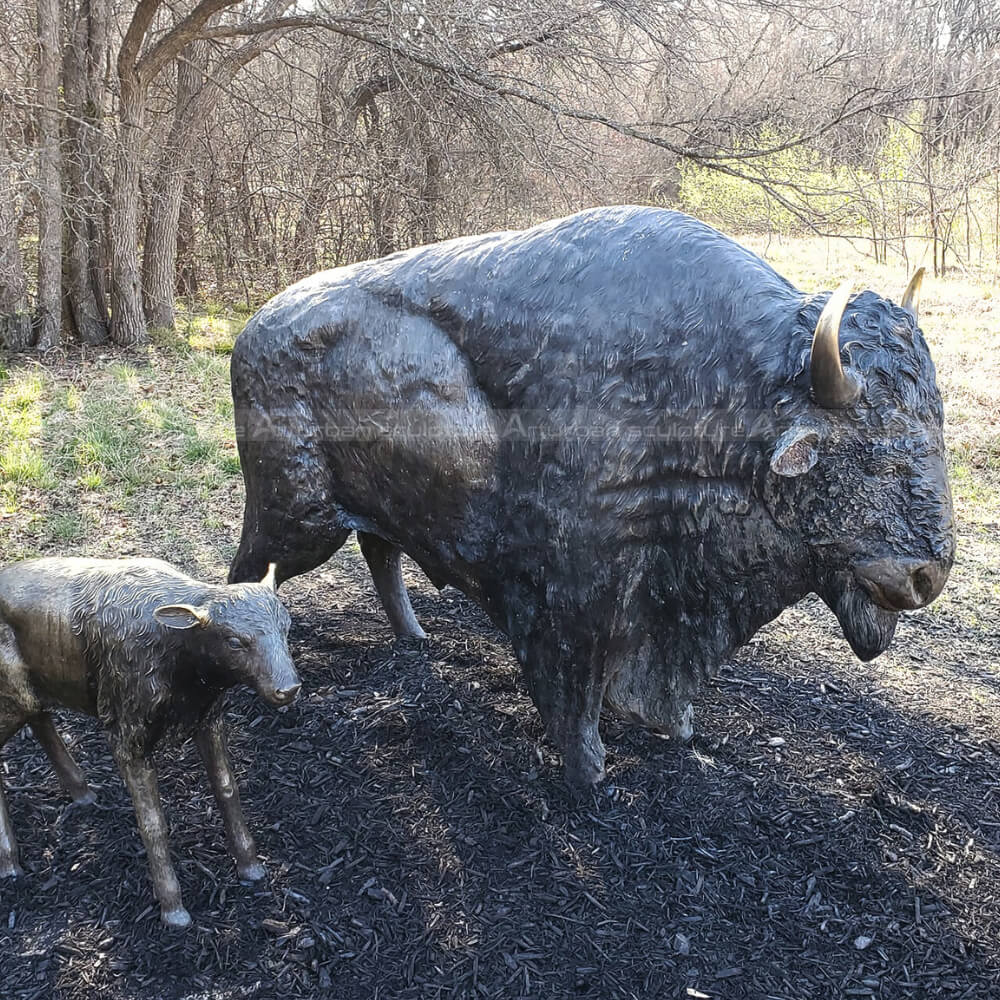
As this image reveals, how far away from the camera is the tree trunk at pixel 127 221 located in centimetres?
1014

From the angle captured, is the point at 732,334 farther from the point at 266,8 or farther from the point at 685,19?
the point at 266,8

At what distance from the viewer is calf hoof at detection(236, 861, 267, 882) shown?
3143 mm

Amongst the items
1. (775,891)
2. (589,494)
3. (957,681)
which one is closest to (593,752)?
(775,891)

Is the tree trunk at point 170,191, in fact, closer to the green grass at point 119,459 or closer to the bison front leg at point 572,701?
the green grass at point 119,459

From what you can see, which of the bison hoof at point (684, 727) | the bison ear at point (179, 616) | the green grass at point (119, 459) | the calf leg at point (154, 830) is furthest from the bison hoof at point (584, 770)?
the green grass at point (119, 459)

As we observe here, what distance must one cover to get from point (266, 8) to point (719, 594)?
951 cm

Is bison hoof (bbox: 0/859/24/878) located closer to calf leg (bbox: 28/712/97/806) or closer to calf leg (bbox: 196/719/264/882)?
calf leg (bbox: 28/712/97/806)

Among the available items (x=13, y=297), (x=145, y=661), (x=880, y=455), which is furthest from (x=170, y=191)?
(x=880, y=455)

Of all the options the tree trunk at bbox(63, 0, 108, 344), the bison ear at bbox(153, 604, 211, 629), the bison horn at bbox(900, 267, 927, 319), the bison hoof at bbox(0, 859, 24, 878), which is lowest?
the bison hoof at bbox(0, 859, 24, 878)

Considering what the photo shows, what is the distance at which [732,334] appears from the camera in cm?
291

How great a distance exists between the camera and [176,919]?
295 centimetres

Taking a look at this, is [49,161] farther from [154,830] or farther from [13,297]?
[154,830]

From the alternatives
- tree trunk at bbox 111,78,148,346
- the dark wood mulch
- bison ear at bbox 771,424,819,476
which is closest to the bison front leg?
the dark wood mulch

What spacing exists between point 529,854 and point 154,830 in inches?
49.7
